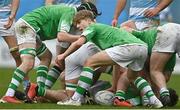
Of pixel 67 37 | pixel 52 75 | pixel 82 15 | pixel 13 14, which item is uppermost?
pixel 13 14

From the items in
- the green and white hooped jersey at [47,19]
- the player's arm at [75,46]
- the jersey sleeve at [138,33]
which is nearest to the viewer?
the player's arm at [75,46]

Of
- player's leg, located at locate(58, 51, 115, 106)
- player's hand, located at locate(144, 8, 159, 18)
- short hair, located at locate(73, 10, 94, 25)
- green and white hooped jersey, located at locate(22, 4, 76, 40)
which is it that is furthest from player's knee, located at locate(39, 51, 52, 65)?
player's hand, located at locate(144, 8, 159, 18)

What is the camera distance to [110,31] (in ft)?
41.4

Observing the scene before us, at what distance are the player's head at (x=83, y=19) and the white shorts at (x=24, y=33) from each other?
0.76m

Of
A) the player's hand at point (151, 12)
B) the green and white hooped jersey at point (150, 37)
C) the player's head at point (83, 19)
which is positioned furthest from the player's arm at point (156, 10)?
the player's head at point (83, 19)

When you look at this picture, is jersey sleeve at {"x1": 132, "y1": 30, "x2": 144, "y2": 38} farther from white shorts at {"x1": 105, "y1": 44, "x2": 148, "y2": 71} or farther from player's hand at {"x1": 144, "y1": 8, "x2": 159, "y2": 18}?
player's hand at {"x1": 144, "y1": 8, "x2": 159, "y2": 18}

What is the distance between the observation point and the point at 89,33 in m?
12.4

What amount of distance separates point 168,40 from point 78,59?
1297 mm

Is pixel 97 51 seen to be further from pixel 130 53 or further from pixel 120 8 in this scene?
pixel 120 8

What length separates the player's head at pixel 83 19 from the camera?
1269 cm

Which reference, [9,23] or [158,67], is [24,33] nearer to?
[9,23]

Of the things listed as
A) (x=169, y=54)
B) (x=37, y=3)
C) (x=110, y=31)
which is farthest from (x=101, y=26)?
(x=37, y=3)

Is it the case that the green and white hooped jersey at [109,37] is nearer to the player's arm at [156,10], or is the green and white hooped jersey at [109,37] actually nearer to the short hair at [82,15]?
the short hair at [82,15]

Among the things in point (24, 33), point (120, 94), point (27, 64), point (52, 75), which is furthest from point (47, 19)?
point (120, 94)
